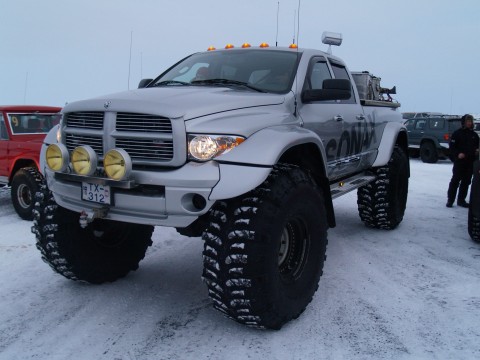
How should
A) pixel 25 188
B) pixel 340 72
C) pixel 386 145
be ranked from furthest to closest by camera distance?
pixel 25 188 → pixel 386 145 → pixel 340 72

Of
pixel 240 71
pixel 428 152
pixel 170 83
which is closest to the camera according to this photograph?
pixel 240 71

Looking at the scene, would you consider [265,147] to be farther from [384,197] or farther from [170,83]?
[384,197]

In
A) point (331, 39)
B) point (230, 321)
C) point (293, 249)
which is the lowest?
point (230, 321)

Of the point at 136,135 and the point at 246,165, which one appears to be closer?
the point at 246,165

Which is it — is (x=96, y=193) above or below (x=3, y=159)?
above

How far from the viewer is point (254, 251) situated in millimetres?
2787

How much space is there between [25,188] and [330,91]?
538 centimetres

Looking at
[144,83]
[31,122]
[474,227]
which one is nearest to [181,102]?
[144,83]

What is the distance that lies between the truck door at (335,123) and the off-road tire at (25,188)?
4592mm

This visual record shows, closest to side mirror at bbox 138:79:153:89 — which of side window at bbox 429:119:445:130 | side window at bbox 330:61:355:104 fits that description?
side window at bbox 330:61:355:104

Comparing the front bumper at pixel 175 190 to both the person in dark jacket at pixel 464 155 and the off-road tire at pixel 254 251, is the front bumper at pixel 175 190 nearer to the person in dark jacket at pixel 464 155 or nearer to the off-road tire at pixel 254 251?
the off-road tire at pixel 254 251

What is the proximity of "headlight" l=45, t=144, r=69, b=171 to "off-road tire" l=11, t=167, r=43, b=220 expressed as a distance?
3.97 metres

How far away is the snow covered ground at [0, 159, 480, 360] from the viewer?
9.55 feet

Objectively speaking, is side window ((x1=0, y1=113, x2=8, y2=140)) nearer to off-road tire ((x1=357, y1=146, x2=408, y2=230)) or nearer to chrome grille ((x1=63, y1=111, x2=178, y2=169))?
chrome grille ((x1=63, y1=111, x2=178, y2=169))
